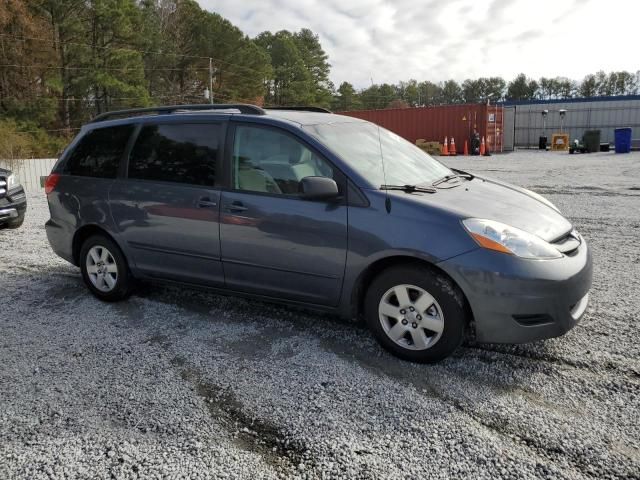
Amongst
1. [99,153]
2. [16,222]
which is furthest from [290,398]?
[16,222]

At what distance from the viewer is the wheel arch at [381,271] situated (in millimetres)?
3328

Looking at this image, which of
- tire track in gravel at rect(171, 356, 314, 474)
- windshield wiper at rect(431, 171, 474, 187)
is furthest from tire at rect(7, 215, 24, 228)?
windshield wiper at rect(431, 171, 474, 187)

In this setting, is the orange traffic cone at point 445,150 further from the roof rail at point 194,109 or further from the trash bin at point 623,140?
the roof rail at point 194,109

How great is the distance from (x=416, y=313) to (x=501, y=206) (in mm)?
978

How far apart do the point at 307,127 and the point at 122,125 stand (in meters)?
1.91

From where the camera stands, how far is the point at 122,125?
15.8 ft

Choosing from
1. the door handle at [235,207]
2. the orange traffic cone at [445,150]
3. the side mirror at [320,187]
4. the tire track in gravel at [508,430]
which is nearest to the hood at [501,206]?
the side mirror at [320,187]

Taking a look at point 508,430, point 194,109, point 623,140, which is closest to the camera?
point 508,430

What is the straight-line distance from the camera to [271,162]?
396cm

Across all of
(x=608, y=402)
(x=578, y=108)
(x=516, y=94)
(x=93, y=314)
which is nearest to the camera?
(x=608, y=402)

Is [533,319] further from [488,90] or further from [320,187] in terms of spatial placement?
[488,90]

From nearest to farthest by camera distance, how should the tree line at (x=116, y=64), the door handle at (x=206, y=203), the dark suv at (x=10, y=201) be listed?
1. the door handle at (x=206, y=203)
2. the dark suv at (x=10, y=201)
3. the tree line at (x=116, y=64)

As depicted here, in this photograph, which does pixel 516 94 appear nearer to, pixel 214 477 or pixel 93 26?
pixel 93 26

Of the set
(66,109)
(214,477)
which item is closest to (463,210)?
(214,477)
